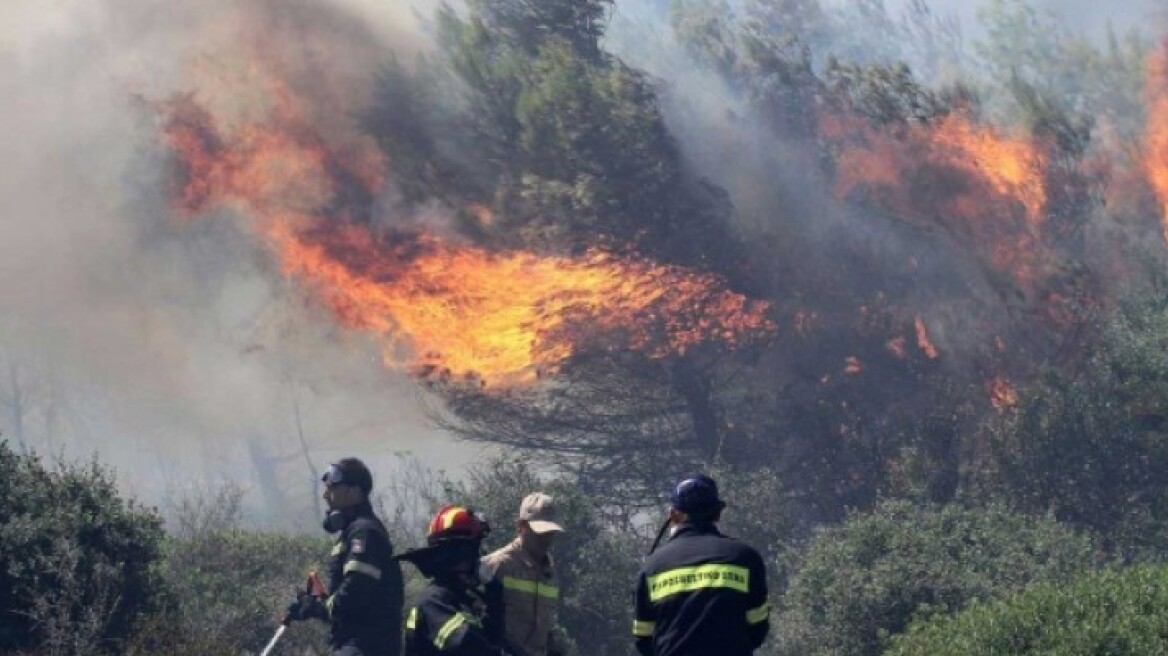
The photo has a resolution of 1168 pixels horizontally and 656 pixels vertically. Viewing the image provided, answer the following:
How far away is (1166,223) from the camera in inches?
1223

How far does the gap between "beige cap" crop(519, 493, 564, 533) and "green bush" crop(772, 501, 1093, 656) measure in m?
5.87

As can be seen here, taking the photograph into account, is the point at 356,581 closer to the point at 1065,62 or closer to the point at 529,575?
the point at 529,575

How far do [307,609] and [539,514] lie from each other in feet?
9.40

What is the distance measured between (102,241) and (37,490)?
46.0ft

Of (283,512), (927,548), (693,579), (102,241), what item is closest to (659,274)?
(102,241)

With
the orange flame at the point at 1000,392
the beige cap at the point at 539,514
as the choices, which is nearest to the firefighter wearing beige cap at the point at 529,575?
the beige cap at the point at 539,514

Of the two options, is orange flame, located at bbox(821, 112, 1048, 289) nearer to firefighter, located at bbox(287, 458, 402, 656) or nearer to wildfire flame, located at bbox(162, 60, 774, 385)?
wildfire flame, located at bbox(162, 60, 774, 385)

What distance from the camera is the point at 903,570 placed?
48.2ft

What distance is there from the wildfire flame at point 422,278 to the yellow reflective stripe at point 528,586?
17.7m

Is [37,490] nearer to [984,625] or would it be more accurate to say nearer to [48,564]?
[48,564]

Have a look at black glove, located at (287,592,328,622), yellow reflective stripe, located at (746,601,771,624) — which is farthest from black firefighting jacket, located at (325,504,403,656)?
yellow reflective stripe, located at (746,601,771,624)

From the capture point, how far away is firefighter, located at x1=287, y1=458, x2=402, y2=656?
34.4 feet

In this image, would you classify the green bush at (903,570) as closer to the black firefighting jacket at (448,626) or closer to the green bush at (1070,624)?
the green bush at (1070,624)

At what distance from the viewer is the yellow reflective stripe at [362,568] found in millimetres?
10523
